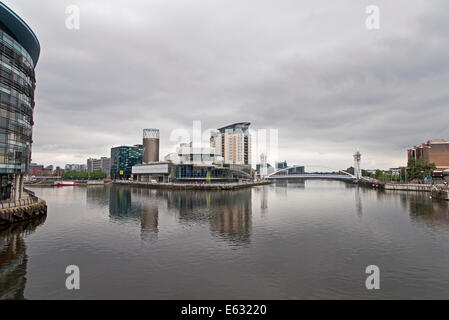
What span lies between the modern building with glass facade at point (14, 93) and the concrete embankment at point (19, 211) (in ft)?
14.9

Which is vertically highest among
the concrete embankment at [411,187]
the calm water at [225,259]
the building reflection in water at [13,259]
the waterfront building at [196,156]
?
the waterfront building at [196,156]

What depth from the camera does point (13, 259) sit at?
78.8ft

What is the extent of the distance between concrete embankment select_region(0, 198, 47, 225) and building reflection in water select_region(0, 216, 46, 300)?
41.3 inches

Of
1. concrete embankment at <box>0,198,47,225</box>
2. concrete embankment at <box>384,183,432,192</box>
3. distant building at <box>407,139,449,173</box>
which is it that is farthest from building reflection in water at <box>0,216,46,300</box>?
distant building at <box>407,139,449,173</box>

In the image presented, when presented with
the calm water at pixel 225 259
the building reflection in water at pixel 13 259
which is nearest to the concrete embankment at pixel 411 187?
the calm water at pixel 225 259

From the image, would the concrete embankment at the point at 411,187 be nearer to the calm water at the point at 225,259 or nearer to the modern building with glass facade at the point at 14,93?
the calm water at the point at 225,259

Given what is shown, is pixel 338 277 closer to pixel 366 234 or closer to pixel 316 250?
pixel 316 250

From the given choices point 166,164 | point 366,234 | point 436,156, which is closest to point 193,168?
point 166,164

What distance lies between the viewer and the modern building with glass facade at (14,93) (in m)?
38.3

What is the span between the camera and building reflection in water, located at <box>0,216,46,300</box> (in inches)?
702

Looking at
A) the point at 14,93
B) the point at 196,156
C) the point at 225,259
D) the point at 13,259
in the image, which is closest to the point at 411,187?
the point at 196,156
